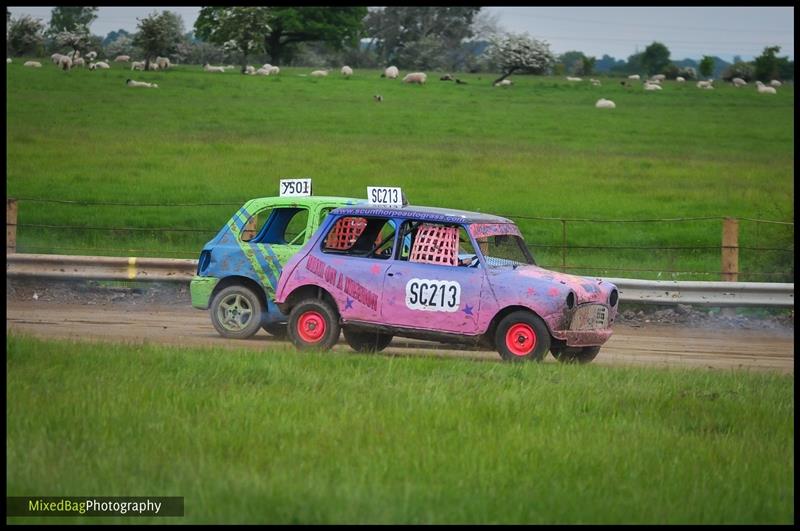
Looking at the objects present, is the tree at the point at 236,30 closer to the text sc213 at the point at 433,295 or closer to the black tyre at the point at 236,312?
the black tyre at the point at 236,312

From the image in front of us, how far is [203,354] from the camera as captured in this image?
468 inches

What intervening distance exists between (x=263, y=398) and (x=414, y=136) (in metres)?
27.1

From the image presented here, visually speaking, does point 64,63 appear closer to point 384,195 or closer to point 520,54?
point 520,54

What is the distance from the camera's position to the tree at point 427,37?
46125mm

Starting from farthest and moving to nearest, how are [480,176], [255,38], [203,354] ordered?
1. [255,38]
2. [480,176]
3. [203,354]

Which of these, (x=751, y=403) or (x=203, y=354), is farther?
(x=203, y=354)

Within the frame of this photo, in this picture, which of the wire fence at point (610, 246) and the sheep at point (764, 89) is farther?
the sheep at point (764, 89)

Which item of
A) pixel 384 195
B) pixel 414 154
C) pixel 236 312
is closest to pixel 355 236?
pixel 384 195

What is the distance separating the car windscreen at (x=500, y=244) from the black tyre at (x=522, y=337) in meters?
0.67

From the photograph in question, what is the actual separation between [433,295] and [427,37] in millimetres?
36626

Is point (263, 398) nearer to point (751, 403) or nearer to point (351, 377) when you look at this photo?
point (351, 377)

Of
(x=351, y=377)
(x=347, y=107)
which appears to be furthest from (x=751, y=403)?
(x=347, y=107)

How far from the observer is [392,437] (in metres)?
8.54

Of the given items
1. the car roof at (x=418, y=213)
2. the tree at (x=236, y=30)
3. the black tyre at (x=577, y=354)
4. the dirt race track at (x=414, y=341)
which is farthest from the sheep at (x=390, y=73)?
the black tyre at (x=577, y=354)
